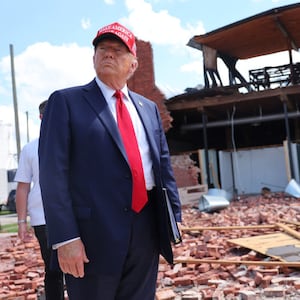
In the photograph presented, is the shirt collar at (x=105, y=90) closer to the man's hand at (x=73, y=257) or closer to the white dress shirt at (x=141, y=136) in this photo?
the white dress shirt at (x=141, y=136)

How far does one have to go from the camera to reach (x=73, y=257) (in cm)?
187

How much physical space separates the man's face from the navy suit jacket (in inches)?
7.7

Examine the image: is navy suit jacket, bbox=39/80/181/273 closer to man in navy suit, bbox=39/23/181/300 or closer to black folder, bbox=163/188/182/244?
man in navy suit, bbox=39/23/181/300

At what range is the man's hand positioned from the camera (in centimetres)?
187

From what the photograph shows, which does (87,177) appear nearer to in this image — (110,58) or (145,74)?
(110,58)

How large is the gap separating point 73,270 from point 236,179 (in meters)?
15.1

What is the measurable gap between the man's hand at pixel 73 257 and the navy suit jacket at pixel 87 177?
0.13ft

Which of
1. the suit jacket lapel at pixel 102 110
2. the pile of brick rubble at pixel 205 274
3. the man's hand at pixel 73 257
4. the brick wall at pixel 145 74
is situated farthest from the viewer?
the brick wall at pixel 145 74

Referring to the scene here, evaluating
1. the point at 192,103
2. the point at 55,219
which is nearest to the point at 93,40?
the point at 55,219

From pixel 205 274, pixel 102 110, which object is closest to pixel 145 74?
pixel 205 274

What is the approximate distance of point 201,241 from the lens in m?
6.87

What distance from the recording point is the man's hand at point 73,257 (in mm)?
1872

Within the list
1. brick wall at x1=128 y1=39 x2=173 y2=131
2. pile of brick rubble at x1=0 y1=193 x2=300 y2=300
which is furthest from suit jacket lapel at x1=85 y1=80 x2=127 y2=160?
brick wall at x1=128 y1=39 x2=173 y2=131

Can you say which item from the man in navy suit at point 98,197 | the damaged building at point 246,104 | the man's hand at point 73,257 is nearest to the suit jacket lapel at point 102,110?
the man in navy suit at point 98,197
